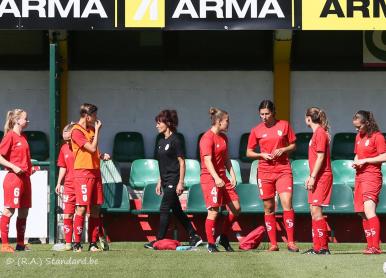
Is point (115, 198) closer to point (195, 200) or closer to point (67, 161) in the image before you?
point (195, 200)

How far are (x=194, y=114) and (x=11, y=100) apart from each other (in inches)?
126

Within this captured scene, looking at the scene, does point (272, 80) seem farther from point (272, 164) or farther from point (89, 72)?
point (272, 164)

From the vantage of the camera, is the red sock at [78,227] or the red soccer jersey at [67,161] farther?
the red soccer jersey at [67,161]

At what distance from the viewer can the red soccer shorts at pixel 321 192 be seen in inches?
493

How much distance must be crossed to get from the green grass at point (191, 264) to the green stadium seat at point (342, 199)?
8.25ft

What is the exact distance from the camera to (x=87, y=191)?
12.9m

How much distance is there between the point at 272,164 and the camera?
13156 millimetres

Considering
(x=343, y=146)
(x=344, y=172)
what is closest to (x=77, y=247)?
(x=344, y=172)

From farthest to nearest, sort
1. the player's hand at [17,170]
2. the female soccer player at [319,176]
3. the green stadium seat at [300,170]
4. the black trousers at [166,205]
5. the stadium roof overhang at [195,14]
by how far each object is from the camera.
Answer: the green stadium seat at [300,170]
the stadium roof overhang at [195,14]
the black trousers at [166,205]
the player's hand at [17,170]
the female soccer player at [319,176]

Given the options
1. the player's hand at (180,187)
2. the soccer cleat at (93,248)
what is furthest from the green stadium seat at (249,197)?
the soccer cleat at (93,248)

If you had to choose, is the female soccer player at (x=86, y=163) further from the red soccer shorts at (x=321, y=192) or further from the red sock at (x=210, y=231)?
the red soccer shorts at (x=321, y=192)

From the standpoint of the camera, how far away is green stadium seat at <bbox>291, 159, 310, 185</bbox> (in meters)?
17.1

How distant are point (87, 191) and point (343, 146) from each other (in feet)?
24.3

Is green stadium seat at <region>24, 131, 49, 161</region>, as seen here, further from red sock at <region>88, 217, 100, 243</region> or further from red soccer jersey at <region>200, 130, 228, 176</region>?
red soccer jersey at <region>200, 130, 228, 176</region>
